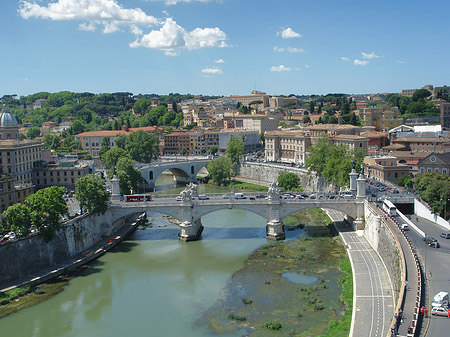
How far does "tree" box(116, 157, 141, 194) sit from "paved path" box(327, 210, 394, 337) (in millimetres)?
19065

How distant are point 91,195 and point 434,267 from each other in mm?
19938

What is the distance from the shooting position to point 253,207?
113 feet

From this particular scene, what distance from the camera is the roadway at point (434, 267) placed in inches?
647

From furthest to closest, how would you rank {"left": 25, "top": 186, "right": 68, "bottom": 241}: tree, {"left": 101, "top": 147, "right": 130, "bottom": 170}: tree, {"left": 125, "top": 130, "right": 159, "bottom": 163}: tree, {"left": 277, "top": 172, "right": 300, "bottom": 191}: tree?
{"left": 125, "top": 130, "right": 159, "bottom": 163}: tree → {"left": 101, "top": 147, "right": 130, "bottom": 170}: tree → {"left": 277, "top": 172, "right": 300, "bottom": 191}: tree → {"left": 25, "top": 186, "right": 68, "bottom": 241}: tree

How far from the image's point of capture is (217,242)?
33.6 meters

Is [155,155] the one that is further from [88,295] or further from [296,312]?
[296,312]

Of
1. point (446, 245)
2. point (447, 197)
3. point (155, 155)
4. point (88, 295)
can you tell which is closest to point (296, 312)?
→ point (446, 245)

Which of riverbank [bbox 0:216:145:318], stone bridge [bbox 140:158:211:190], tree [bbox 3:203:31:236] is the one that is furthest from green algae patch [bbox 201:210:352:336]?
stone bridge [bbox 140:158:211:190]

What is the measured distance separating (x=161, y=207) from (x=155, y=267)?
5.63 meters

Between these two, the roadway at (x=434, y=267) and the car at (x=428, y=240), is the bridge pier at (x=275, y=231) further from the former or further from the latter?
the car at (x=428, y=240)

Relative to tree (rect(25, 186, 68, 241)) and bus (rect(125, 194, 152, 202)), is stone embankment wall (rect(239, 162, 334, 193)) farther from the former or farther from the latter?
tree (rect(25, 186, 68, 241))

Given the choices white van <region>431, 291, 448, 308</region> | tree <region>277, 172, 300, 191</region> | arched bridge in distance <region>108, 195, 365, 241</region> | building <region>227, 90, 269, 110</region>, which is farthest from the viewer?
building <region>227, 90, 269, 110</region>

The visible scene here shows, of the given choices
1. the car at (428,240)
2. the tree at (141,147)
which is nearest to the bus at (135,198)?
the car at (428,240)

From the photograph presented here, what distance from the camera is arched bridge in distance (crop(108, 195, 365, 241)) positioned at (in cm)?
3375
